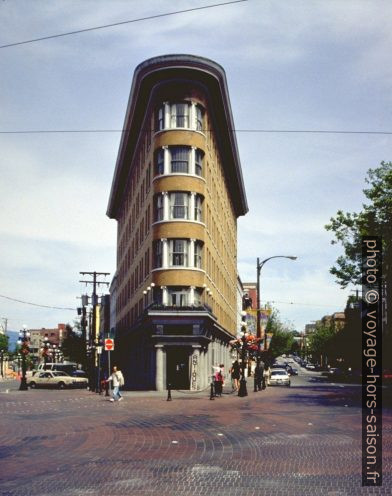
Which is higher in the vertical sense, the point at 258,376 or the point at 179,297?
the point at 179,297

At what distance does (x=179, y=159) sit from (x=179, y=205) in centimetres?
319

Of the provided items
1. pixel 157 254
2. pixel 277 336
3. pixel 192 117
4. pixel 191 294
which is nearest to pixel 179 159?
pixel 192 117

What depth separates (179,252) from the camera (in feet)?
142

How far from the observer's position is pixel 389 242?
130 ft

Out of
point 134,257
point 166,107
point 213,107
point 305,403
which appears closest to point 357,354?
point 134,257

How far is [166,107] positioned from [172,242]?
30.9ft

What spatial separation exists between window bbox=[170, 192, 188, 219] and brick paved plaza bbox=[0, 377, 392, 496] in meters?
20.6

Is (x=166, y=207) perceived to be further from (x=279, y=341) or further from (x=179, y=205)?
(x=279, y=341)

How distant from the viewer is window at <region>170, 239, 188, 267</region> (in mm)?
43375

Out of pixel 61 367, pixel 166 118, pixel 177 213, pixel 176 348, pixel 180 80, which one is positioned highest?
pixel 180 80

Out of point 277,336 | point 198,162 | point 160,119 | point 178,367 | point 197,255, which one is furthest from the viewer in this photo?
point 277,336

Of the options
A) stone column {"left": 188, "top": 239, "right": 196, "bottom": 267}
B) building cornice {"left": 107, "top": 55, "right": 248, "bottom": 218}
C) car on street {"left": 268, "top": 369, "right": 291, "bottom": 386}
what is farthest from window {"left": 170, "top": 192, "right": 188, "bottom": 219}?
car on street {"left": 268, "top": 369, "right": 291, "bottom": 386}

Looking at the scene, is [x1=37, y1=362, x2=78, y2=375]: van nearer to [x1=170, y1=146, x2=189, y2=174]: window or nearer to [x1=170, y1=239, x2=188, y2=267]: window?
[x1=170, y1=239, x2=188, y2=267]: window

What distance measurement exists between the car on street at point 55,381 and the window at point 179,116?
2281cm
